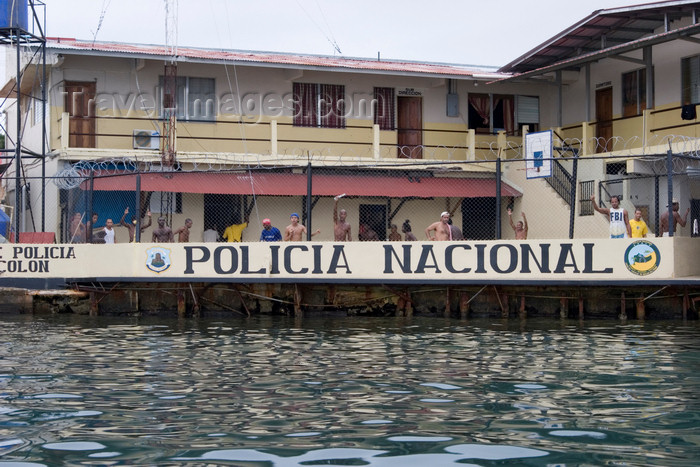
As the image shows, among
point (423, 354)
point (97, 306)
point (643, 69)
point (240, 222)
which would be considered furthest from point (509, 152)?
point (423, 354)

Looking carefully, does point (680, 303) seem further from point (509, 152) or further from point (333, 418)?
point (509, 152)

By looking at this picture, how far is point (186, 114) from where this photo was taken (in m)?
27.7

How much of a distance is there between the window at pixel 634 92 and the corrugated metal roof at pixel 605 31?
0.99 m

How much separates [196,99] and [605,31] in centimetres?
1129

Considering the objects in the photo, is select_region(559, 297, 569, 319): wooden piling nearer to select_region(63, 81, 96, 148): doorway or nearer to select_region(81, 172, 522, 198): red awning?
select_region(81, 172, 522, 198): red awning

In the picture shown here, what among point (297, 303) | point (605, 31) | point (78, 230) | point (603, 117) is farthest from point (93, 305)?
point (603, 117)

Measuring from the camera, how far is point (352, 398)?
9.01 meters

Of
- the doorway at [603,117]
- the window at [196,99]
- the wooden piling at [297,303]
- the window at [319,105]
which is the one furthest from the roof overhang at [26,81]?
the doorway at [603,117]

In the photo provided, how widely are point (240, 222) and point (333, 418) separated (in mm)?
19336

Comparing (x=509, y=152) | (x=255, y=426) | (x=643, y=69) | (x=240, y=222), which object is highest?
(x=643, y=69)

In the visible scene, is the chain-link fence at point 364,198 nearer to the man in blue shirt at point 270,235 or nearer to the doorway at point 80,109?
the doorway at point 80,109

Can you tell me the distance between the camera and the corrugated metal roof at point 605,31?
24172mm

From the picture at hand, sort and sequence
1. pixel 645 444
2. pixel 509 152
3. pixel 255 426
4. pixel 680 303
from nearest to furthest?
pixel 645 444 < pixel 255 426 < pixel 680 303 < pixel 509 152

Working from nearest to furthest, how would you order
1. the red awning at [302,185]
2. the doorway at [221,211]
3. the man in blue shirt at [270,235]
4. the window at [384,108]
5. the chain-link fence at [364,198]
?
1. the man in blue shirt at [270,235]
2. the red awning at [302,185]
3. the chain-link fence at [364,198]
4. the doorway at [221,211]
5. the window at [384,108]
